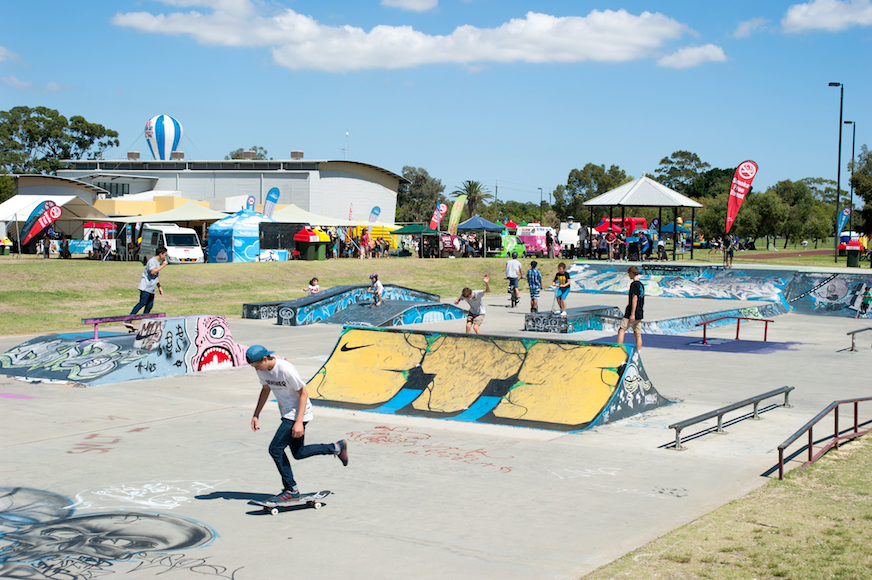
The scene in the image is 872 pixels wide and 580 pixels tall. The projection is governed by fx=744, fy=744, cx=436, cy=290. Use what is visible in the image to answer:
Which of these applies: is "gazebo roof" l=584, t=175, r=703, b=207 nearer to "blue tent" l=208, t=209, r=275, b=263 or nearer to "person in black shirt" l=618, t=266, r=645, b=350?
"blue tent" l=208, t=209, r=275, b=263

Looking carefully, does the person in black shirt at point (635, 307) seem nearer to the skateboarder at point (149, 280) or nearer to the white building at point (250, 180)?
the skateboarder at point (149, 280)

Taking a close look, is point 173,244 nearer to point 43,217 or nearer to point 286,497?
point 43,217

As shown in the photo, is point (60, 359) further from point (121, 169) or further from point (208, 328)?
point (121, 169)

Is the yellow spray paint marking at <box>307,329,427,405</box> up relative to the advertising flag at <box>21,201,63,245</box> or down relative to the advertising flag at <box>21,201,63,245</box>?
down

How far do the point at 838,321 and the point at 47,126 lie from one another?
95800 mm

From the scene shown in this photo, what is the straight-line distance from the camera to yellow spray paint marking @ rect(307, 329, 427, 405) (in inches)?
400

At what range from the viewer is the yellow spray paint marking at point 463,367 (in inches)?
380

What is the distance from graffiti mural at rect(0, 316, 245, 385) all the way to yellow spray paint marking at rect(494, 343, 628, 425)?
19.0ft

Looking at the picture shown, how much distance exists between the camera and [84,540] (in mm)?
5148

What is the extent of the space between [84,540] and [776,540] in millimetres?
4753

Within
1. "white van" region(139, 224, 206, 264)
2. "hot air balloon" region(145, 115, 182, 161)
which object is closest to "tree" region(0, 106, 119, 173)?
"hot air balloon" region(145, 115, 182, 161)

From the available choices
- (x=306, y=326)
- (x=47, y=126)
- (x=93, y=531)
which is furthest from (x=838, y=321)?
(x=47, y=126)

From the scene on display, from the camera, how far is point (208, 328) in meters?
12.8

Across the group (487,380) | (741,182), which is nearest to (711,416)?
(487,380)
